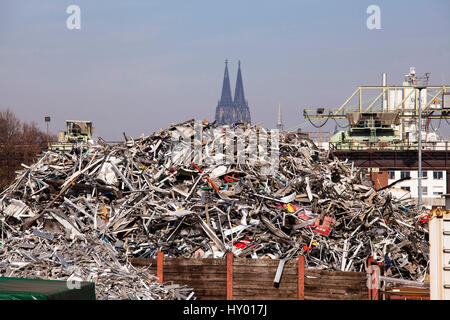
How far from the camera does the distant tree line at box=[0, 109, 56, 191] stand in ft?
171

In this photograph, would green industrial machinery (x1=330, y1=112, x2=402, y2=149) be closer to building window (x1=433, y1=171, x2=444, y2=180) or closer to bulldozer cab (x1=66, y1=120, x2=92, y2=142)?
building window (x1=433, y1=171, x2=444, y2=180)

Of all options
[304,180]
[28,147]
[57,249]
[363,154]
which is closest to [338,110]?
[363,154]

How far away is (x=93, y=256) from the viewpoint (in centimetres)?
1428

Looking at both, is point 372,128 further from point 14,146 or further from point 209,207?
point 209,207

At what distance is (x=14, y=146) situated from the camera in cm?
5891

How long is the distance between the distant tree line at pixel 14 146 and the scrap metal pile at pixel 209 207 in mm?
11067

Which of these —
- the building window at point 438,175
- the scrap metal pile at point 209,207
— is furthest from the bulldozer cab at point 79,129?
the building window at point 438,175

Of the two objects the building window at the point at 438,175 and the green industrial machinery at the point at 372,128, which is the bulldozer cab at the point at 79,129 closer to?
the green industrial machinery at the point at 372,128

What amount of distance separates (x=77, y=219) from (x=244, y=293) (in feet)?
17.6

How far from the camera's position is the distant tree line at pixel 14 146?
171 feet

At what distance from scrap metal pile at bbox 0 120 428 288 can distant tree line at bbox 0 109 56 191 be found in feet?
36.3

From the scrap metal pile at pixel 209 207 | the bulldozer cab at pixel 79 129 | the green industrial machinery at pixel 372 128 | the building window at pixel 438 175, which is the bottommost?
the scrap metal pile at pixel 209 207

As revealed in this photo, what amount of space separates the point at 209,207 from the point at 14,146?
157ft

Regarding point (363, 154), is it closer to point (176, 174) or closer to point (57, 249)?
point (176, 174)
